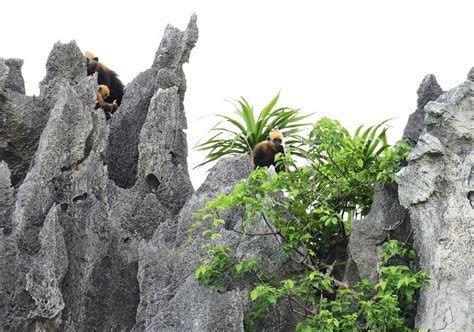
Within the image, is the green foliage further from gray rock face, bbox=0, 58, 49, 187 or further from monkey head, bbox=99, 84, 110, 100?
monkey head, bbox=99, 84, 110, 100

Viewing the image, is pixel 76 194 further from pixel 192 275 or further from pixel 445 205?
pixel 445 205

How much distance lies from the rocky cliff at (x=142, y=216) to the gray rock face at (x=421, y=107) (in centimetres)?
1

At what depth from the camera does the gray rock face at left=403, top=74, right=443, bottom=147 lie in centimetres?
1121

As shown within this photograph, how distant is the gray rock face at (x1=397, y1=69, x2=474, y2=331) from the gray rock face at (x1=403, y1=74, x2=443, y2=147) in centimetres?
58

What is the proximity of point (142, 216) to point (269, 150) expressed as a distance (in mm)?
2774

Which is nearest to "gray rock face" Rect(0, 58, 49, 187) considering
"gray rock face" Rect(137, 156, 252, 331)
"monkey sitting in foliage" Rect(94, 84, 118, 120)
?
"monkey sitting in foliage" Rect(94, 84, 118, 120)

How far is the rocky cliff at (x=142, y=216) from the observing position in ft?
33.0

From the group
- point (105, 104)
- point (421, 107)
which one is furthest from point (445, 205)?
point (105, 104)

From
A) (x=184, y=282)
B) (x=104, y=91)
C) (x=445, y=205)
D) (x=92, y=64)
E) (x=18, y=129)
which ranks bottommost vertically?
(x=184, y=282)

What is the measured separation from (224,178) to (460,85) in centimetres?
293

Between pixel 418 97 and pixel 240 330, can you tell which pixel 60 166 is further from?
pixel 418 97

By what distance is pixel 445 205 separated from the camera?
10242mm

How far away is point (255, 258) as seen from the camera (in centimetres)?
1079

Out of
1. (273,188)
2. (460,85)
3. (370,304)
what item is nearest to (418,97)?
(460,85)
